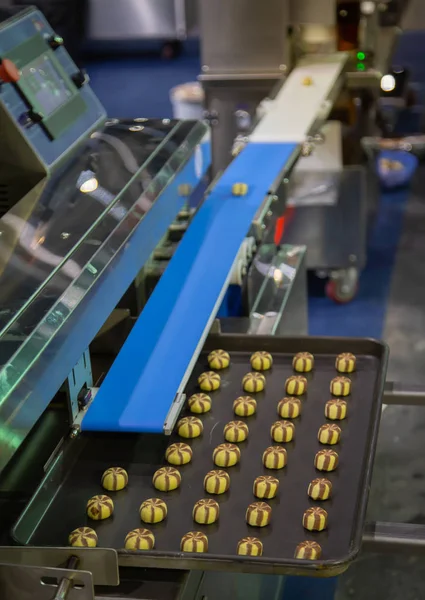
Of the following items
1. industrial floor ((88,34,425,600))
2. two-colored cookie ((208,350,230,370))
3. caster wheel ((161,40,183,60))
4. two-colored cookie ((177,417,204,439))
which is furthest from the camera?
caster wheel ((161,40,183,60))

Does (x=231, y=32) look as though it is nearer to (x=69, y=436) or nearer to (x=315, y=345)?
(x=315, y=345)

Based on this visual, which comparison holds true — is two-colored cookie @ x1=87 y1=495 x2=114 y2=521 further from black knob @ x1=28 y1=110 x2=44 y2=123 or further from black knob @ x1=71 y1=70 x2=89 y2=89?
black knob @ x1=71 y1=70 x2=89 y2=89

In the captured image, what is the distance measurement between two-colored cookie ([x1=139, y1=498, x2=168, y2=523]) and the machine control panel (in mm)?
808

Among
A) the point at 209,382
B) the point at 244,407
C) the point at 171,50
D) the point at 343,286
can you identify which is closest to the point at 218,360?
the point at 209,382

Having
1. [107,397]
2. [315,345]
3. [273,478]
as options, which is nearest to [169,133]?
[315,345]

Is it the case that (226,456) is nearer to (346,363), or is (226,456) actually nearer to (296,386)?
(296,386)

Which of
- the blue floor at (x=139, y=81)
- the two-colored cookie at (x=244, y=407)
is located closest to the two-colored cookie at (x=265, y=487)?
the two-colored cookie at (x=244, y=407)

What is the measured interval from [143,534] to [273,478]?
247mm

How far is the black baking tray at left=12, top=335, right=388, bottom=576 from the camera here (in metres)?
1.41

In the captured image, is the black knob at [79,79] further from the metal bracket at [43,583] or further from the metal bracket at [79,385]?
the metal bracket at [43,583]

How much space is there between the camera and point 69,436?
1.65m

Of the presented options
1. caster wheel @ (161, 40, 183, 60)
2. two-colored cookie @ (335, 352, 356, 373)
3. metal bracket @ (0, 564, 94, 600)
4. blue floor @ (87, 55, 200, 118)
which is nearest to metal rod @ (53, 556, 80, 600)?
metal bracket @ (0, 564, 94, 600)

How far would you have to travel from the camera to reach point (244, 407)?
5.79ft

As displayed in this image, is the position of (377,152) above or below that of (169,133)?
below
